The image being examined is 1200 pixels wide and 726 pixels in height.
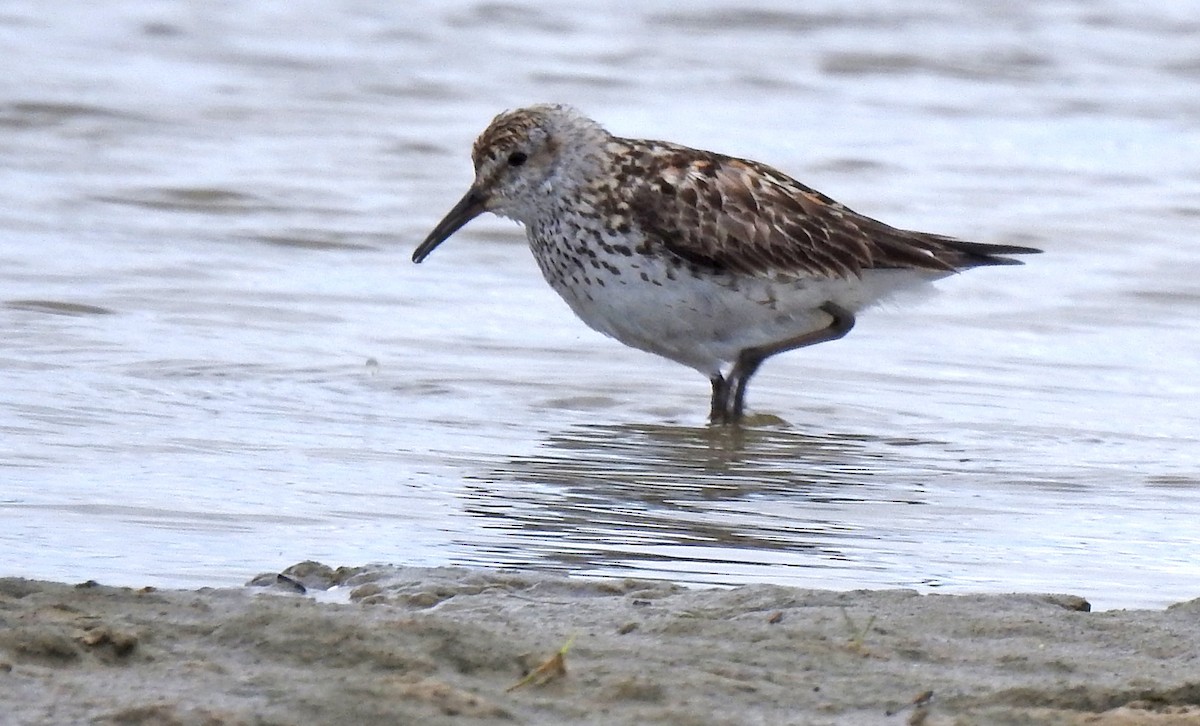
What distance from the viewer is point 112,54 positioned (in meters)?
14.4

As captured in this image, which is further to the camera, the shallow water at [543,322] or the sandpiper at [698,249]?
the sandpiper at [698,249]

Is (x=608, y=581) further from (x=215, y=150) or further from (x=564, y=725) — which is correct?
(x=215, y=150)

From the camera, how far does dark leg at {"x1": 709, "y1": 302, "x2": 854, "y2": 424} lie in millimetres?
7551

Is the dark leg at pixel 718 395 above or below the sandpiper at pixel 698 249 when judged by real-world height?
below

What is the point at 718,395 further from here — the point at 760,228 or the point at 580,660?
the point at 580,660

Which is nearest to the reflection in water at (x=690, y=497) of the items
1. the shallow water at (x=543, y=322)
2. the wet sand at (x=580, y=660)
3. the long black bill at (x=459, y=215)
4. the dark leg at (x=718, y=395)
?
the shallow water at (x=543, y=322)

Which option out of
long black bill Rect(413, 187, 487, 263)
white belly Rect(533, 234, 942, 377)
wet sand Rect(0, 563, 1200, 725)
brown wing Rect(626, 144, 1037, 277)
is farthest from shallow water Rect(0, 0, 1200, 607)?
wet sand Rect(0, 563, 1200, 725)

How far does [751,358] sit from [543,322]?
1652 mm

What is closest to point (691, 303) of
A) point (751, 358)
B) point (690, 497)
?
point (751, 358)

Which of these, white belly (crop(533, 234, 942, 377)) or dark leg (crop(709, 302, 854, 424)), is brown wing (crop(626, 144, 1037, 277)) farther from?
dark leg (crop(709, 302, 854, 424))

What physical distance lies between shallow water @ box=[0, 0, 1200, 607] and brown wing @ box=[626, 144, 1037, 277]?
545mm

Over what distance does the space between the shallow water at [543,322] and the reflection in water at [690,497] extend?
0.02 metres

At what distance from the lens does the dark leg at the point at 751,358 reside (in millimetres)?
7551

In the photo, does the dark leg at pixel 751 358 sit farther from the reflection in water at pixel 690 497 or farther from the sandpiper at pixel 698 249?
the reflection in water at pixel 690 497
